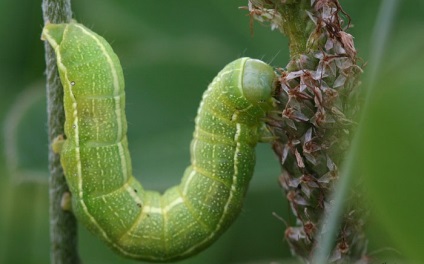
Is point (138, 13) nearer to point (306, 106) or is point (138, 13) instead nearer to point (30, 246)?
point (30, 246)

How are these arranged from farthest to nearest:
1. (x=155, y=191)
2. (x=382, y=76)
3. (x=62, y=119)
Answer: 1. (x=155, y=191)
2. (x=62, y=119)
3. (x=382, y=76)

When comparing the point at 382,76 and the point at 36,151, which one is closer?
the point at 382,76

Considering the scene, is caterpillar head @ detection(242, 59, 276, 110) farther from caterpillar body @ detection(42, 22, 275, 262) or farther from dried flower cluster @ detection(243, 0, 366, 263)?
dried flower cluster @ detection(243, 0, 366, 263)

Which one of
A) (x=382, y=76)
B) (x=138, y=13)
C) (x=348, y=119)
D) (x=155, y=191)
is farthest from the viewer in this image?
(x=138, y=13)

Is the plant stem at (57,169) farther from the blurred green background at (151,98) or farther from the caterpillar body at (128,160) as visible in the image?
the blurred green background at (151,98)

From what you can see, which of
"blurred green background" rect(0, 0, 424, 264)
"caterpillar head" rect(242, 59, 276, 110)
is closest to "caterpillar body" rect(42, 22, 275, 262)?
"caterpillar head" rect(242, 59, 276, 110)

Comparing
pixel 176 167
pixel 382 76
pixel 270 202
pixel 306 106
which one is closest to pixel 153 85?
pixel 176 167
